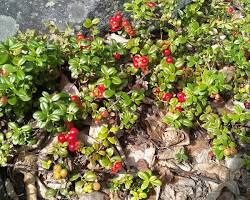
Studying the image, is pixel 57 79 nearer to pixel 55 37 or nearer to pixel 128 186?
pixel 55 37

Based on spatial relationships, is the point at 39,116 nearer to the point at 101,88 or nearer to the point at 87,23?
the point at 101,88

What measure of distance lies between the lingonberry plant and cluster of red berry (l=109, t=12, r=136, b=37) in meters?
0.01

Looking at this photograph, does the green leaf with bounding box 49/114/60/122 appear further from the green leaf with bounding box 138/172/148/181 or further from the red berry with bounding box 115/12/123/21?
the red berry with bounding box 115/12/123/21

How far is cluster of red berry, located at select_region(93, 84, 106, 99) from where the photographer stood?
4281mm

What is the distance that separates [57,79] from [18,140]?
955 millimetres

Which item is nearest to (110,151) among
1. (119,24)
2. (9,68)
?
(9,68)

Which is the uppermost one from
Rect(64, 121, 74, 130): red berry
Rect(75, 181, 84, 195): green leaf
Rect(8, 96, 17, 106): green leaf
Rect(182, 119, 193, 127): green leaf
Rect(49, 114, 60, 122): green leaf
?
Rect(8, 96, 17, 106): green leaf

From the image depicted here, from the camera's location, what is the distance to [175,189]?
425 centimetres

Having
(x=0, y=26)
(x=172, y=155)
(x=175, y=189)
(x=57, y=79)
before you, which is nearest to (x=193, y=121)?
(x=172, y=155)

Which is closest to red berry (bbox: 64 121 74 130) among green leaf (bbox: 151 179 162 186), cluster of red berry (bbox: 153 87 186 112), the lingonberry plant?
the lingonberry plant

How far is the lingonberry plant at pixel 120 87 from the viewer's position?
12.9 ft

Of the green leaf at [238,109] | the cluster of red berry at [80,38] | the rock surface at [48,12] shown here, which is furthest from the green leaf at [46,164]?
the green leaf at [238,109]

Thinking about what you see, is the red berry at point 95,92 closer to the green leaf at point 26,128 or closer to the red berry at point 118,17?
the green leaf at point 26,128

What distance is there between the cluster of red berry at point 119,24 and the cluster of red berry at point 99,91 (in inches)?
41.3
